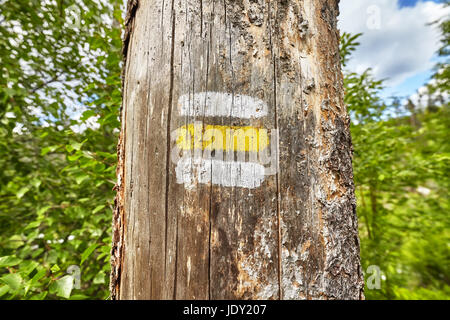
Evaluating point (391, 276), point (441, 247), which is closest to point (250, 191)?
point (391, 276)

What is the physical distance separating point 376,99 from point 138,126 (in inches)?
104

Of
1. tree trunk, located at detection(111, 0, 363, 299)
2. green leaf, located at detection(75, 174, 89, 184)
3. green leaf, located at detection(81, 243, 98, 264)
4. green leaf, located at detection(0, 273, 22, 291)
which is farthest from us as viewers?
green leaf, located at detection(75, 174, 89, 184)

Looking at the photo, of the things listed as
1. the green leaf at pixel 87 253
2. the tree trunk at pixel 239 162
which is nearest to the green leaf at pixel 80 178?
the green leaf at pixel 87 253

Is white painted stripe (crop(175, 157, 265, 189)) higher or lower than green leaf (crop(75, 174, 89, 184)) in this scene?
lower

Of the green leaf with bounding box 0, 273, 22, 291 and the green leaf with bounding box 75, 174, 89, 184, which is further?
the green leaf with bounding box 75, 174, 89, 184

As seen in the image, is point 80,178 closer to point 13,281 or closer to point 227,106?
point 13,281

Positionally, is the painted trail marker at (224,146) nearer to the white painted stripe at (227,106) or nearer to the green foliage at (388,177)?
the white painted stripe at (227,106)

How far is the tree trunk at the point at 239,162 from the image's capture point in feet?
2.71

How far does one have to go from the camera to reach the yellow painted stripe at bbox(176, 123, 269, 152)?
871 mm

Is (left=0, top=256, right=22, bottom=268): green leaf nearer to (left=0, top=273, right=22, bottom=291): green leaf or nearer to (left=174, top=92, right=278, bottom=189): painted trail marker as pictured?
(left=0, top=273, right=22, bottom=291): green leaf

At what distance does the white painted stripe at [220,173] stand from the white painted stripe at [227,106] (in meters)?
0.17

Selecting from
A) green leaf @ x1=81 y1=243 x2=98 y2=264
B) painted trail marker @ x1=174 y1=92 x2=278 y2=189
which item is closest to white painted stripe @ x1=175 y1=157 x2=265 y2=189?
painted trail marker @ x1=174 y1=92 x2=278 y2=189

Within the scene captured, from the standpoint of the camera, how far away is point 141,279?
2.92ft

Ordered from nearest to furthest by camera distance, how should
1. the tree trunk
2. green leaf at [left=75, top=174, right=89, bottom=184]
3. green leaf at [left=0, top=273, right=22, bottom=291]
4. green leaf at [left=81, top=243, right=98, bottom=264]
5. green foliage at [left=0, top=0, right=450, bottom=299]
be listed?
the tree trunk < green leaf at [left=0, top=273, right=22, bottom=291] < green leaf at [left=81, top=243, right=98, bottom=264] < green leaf at [left=75, top=174, right=89, bottom=184] < green foliage at [left=0, top=0, right=450, bottom=299]
